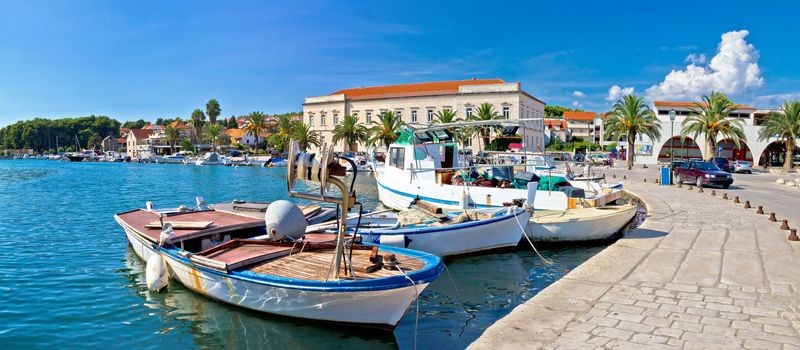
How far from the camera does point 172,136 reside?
116 m

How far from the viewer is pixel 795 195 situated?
2453 centimetres

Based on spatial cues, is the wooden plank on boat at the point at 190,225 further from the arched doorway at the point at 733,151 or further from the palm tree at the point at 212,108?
the palm tree at the point at 212,108

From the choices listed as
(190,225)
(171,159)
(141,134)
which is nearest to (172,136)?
(171,159)

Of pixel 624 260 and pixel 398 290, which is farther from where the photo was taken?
pixel 624 260

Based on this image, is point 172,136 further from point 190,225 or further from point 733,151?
point 190,225

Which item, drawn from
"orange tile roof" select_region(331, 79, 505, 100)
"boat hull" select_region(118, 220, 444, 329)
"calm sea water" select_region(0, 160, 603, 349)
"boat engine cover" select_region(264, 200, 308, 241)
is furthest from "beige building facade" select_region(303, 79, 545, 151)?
"boat hull" select_region(118, 220, 444, 329)

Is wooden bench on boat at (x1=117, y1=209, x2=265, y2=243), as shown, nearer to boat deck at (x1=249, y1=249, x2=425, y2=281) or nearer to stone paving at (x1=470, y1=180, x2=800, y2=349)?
boat deck at (x1=249, y1=249, x2=425, y2=281)

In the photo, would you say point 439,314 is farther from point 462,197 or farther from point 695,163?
point 695,163

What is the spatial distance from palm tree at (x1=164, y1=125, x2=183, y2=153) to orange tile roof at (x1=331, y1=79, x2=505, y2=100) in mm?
45101

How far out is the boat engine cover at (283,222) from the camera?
30.8 feet

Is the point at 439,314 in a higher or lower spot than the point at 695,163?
lower

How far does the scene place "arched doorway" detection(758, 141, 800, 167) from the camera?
63375mm

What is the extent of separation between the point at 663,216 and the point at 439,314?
10.8m

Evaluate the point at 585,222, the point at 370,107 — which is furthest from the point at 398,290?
the point at 370,107
